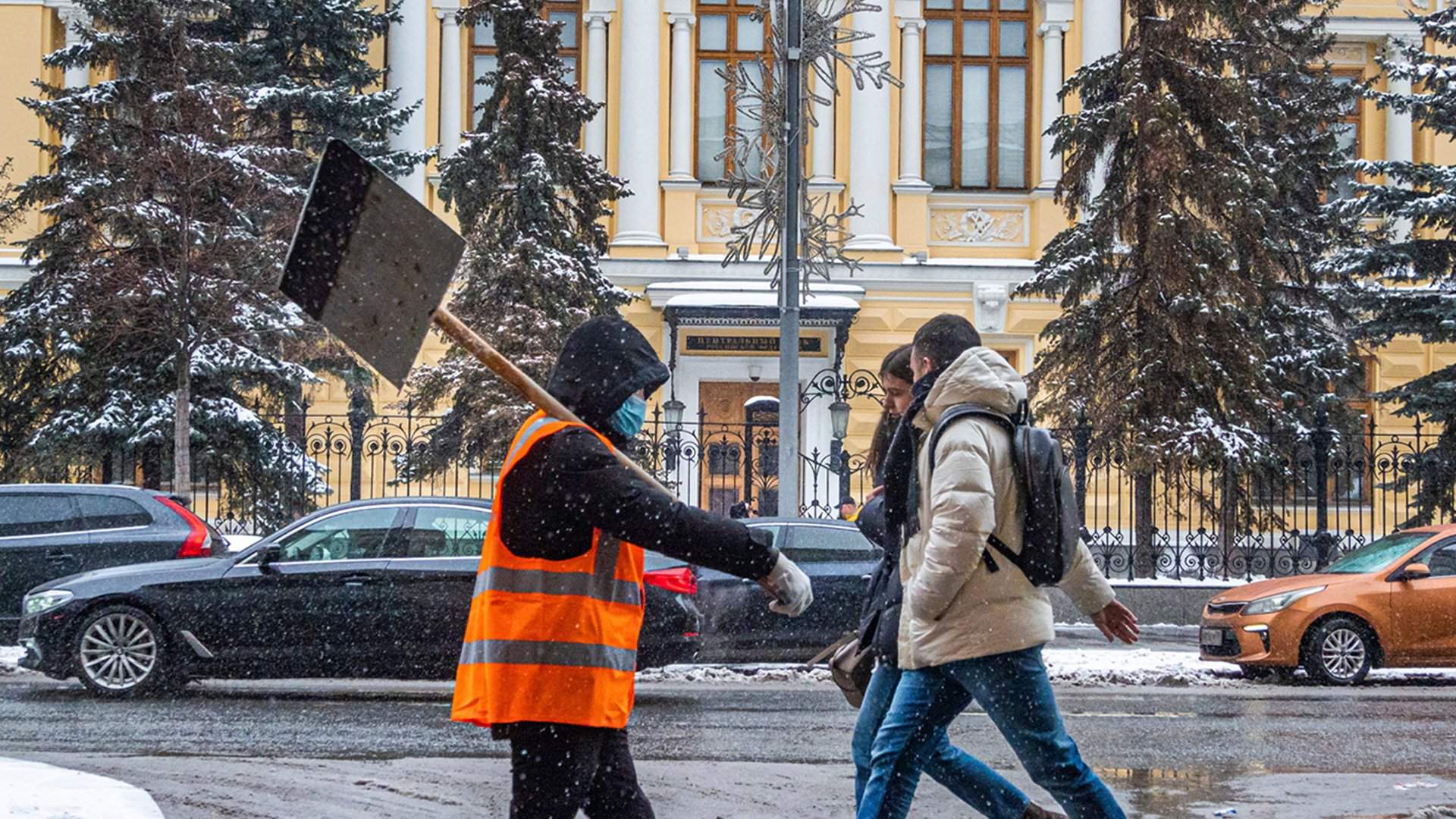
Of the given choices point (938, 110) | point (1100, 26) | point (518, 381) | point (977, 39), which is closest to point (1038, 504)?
point (518, 381)

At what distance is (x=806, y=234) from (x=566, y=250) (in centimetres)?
582

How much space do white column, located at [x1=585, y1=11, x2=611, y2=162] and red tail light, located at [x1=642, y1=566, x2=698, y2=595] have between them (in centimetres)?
1839

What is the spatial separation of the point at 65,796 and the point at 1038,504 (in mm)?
3701

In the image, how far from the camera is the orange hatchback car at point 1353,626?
14102 mm

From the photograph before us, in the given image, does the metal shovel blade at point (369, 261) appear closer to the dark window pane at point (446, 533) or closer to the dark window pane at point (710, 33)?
the dark window pane at point (446, 533)

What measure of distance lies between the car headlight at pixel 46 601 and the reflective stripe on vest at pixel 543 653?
9.31 metres

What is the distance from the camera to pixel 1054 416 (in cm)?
2270

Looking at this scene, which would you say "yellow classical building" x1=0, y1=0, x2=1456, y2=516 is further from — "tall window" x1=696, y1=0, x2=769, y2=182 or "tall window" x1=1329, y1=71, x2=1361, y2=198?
"tall window" x1=1329, y1=71, x2=1361, y2=198

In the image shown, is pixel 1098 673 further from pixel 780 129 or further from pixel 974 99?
pixel 974 99

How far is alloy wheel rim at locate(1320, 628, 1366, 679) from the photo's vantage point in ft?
46.3

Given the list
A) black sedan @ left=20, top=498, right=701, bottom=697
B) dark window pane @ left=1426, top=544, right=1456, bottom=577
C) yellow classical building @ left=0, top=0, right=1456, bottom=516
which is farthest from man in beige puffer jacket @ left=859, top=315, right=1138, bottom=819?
yellow classical building @ left=0, top=0, right=1456, bottom=516

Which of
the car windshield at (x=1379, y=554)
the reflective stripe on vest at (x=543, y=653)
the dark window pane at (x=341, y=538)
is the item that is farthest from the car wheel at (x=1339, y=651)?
the reflective stripe on vest at (x=543, y=653)

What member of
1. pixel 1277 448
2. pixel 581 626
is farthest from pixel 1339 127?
pixel 581 626

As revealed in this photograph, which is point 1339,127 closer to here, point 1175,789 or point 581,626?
point 1175,789
